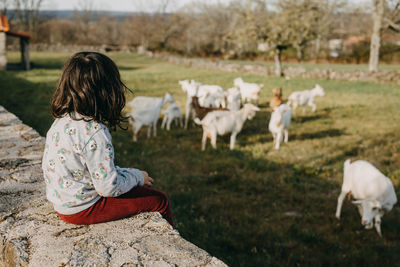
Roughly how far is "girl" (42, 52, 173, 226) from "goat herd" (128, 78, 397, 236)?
3.95 m

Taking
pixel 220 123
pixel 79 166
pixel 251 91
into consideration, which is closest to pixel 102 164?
pixel 79 166

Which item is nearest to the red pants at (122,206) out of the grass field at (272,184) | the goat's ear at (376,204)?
the grass field at (272,184)

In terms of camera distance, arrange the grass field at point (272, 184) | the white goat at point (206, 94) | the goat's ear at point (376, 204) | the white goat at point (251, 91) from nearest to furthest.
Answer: the grass field at point (272, 184) → the goat's ear at point (376, 204) → the white goat at point (206, 94) → the white goat at point (251, 91)

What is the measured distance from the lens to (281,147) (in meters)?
9.21

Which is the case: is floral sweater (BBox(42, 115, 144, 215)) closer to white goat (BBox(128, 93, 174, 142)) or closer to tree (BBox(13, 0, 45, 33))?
white goat (BBox(128, 93, 174, 142))

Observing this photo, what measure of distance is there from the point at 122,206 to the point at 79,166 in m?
0.48

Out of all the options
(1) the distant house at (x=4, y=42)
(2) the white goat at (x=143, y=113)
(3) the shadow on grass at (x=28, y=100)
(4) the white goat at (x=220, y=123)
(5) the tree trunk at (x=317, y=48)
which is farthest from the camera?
(5) the tree trunk at (x=317, y=48)

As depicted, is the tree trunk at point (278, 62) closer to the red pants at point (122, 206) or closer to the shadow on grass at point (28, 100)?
the shadow on grass at point (28, 100)

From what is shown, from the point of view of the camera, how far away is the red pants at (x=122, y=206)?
2.61 metres

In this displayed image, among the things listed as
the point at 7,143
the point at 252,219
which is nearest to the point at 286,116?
the point at 252,219

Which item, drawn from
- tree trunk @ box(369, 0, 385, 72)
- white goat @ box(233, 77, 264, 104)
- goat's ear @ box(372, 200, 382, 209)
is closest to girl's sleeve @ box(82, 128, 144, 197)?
goat's ear @ box(372, 200, 382, 209)

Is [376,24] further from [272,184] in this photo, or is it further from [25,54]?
[272,184]

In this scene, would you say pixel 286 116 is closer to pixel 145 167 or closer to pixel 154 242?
pixel 145 167

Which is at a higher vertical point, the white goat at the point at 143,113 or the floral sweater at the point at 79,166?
the floral sweater at the point at 79,166
